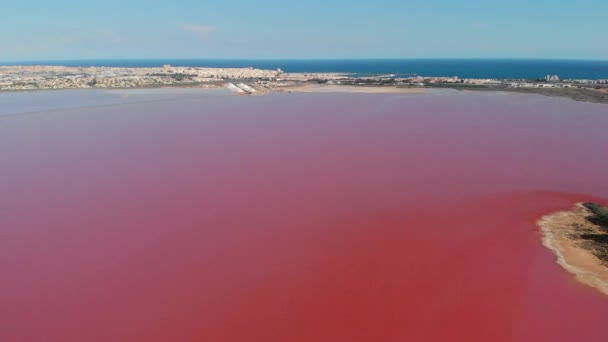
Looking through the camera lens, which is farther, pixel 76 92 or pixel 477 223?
pixel 76 92

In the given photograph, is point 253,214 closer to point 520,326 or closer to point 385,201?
point 385,201

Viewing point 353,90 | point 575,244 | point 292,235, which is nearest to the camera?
point 575,244

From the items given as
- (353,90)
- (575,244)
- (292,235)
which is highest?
(353,90)

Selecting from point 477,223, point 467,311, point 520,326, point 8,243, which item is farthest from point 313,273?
point 8,243

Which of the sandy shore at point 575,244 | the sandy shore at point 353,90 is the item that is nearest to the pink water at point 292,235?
the sandy shore at point 575,244

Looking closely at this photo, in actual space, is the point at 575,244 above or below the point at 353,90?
below

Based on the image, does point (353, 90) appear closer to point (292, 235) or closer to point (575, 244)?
point (292, 235)

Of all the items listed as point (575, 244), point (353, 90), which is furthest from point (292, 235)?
point (353, 90)
